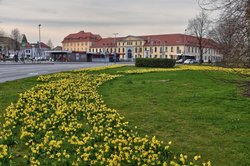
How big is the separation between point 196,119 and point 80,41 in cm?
15746

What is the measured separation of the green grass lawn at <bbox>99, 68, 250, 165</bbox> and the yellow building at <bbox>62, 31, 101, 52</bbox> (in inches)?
5812

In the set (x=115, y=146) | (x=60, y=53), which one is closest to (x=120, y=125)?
(x=115, y=146)

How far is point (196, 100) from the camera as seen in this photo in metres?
11.4

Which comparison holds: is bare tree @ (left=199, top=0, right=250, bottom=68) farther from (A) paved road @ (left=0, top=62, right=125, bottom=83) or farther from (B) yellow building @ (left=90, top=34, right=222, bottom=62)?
(B) yellow building @ (left=90, top=34, right=222, bottom=62)

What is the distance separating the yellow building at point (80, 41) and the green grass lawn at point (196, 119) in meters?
148

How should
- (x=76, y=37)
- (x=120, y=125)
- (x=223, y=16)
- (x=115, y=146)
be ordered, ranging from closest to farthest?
(x=115, y=146) → (x=223, y=16) → (x=120, y=125) → (x=76, y=37)

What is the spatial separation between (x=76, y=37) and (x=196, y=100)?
15715cm

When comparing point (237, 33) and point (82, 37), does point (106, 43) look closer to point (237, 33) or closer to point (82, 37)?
point (82, 37)

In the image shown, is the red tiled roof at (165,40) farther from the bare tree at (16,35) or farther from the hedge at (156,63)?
the hedge at (156,63)

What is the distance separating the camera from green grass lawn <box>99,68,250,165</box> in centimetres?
615

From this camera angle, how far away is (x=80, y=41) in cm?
16288

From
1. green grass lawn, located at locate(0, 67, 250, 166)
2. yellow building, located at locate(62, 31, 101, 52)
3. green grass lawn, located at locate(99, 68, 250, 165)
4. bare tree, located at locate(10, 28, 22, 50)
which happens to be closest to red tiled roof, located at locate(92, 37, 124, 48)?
yellow building, located at locate(62, 31, 101, 52)

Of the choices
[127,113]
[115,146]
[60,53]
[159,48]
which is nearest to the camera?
[115,146]

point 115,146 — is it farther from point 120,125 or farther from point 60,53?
point 60,53
